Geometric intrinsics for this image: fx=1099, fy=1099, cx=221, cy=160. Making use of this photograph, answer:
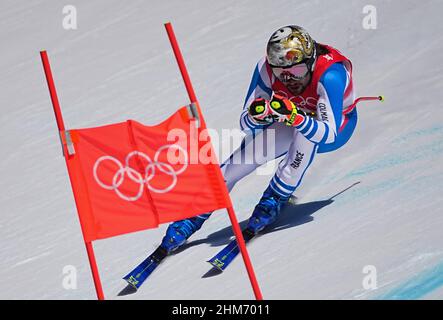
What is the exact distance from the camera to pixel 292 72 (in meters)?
7.77

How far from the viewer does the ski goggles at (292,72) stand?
305 inches

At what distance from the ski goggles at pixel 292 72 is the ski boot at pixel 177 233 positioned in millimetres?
1186

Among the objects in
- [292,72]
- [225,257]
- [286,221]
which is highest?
[292,72]

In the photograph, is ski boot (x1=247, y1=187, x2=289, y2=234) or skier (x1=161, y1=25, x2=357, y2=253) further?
ski boot (x1=247, y1=187, x2=289, y2=234)

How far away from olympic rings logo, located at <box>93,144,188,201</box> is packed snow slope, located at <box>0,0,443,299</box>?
88 centimetres

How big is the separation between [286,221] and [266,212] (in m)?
0.41

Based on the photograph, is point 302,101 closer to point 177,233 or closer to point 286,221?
point 286,221

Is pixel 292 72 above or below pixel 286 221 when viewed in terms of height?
above

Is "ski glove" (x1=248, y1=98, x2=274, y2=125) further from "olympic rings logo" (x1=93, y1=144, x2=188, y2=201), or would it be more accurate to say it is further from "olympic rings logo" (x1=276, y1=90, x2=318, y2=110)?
"olympic rings logo" (x1=93, y1=144, x2=188, y2=201)

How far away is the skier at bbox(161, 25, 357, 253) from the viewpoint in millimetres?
7637

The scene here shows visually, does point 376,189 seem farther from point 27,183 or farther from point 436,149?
point 27,183

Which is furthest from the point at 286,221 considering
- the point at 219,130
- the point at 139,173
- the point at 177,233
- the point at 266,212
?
the point at 219,130

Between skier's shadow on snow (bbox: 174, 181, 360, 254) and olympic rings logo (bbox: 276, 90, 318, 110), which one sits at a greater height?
olympic rings logo (bbox: 276, 90, 318, 110)

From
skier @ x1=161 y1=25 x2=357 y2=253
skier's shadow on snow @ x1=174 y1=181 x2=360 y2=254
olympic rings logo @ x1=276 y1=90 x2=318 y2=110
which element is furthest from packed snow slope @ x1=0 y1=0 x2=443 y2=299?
olympic rings logo @ x1=276 y1=90 x2=318 y2=110
